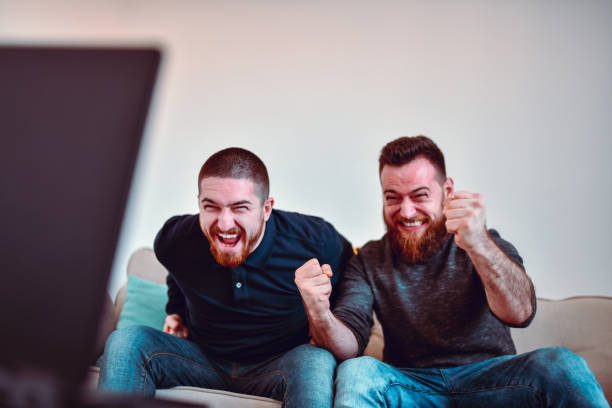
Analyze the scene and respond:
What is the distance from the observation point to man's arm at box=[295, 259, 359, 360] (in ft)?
3.59

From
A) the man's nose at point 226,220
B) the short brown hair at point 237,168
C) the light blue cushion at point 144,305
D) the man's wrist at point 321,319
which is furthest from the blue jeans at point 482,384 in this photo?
the light blue cushion at point 144,305

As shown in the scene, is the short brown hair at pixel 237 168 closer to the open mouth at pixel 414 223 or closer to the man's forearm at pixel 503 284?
the open mouth at pixel 414 223

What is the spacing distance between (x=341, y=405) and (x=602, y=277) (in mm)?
1422

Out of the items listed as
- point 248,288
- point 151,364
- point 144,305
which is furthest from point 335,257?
point 144,305

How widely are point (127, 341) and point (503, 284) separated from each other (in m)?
0.99

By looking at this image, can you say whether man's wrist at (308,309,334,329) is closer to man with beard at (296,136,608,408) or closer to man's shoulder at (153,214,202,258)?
man with beard at (296,136,608,408)

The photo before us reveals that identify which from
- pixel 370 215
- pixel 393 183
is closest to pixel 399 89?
pixel 370 215

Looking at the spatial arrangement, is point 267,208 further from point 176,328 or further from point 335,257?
point 176,328

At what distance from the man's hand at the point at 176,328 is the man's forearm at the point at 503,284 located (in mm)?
928

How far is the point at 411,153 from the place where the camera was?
140cm

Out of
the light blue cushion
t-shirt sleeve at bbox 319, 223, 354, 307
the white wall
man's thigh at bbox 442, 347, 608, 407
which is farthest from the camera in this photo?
the white wall

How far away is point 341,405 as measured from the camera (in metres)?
0.96

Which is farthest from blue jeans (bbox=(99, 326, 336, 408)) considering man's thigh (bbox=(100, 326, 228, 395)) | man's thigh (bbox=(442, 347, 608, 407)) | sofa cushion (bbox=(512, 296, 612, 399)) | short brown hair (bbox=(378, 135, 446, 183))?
sofa cushion (bbox=(512, 296, 612, 399))

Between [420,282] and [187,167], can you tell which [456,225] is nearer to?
[420,282]
